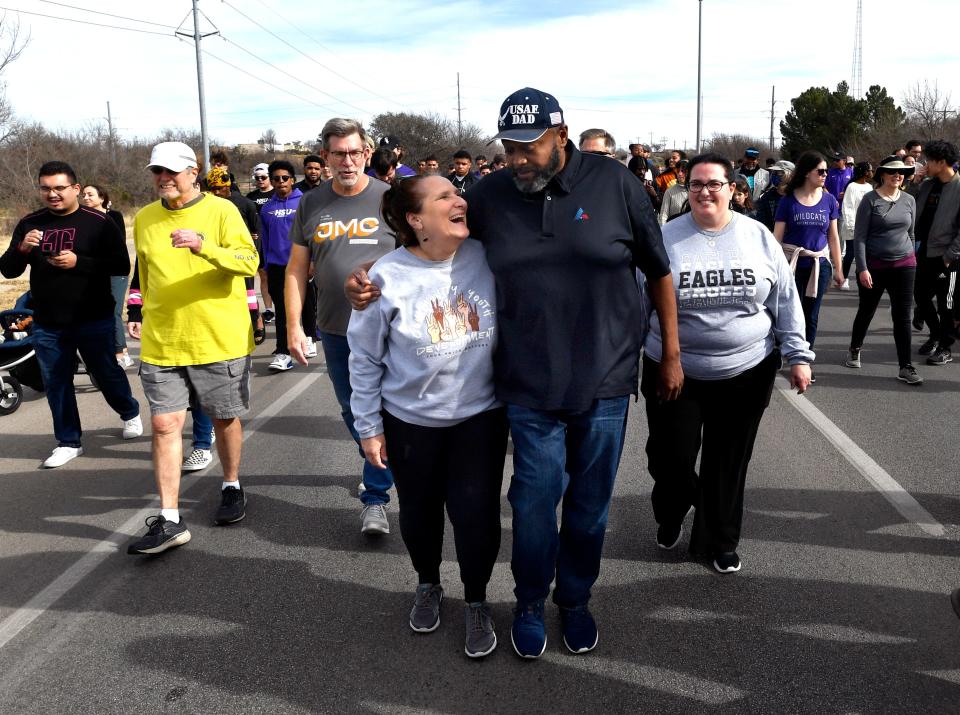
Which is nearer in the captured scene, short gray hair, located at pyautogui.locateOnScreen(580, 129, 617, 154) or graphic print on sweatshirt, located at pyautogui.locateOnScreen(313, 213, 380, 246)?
graphic print on sweatshirt, located at pyautogui.locateOnScreen(313, 213, 380, 246)

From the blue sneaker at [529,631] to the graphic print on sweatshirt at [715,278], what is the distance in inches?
58.3

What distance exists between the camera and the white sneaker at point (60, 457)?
19.5ft

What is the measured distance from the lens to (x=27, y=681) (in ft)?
10.8

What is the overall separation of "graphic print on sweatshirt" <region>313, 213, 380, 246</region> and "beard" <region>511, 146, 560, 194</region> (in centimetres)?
160

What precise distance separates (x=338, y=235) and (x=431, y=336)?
1.51 metres

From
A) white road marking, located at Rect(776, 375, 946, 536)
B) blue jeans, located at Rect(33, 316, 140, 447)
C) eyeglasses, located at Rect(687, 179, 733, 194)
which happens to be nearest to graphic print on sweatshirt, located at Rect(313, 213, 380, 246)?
eyeglasses, located at Rect(687, 179, 733, 194)

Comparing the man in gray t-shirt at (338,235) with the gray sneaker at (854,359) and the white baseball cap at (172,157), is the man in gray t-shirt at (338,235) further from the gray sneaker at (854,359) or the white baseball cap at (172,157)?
the gray sneaker at (854,359)

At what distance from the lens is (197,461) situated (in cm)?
578

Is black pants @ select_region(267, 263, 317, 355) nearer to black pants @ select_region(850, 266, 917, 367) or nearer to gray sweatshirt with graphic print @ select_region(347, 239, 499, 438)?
black pants @ select_region(850, 266, 917, 367)

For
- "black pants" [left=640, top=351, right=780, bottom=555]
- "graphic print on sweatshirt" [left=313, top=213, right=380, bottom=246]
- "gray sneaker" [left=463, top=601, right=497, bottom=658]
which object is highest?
Answer: "graphic print on sweatshirt" [left=313, top=213, right=380, bottom=246]

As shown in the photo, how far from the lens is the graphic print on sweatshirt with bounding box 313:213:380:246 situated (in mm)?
4438

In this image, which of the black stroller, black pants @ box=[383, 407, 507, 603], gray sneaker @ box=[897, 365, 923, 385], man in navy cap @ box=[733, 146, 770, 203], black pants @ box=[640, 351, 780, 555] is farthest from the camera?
man in navy cap @ box=[733, 146, 770, 203]

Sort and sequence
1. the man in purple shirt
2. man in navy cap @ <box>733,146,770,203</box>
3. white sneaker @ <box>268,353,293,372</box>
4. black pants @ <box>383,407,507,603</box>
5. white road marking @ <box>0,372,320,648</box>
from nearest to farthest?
black pants @ <box>383,407,507,603</box> < white road marking @ <box>0,372,320,648</box> < white sneaker @ <box>268,353,293,372</box> < the man in purple shirt < man in navy cap @ <box>733,146,770,203</box>

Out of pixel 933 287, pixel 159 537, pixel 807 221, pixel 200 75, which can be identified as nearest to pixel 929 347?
pixel 933 287
